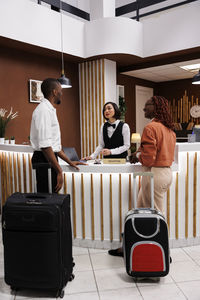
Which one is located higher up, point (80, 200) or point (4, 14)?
point (4, 14)

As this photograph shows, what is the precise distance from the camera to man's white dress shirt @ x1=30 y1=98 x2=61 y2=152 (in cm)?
213

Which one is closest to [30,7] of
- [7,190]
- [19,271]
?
[7,190]

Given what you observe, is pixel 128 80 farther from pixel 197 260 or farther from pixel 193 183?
pixel 197 260

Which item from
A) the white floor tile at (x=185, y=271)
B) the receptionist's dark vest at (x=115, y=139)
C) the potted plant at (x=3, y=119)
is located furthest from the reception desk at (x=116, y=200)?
the potted plant at (x=3, y=119)

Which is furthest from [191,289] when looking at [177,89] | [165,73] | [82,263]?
[177,89]

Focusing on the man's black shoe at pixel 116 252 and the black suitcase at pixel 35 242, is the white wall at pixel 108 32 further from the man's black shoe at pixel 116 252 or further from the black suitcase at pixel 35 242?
the man's black shoe at pixel 116 252

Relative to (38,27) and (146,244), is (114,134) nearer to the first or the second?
(146,244)

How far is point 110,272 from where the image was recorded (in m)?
2.44

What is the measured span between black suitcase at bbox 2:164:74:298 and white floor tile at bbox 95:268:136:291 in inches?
14.6

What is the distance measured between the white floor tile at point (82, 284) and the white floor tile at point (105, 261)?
0.16 meters

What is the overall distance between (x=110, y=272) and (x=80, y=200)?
0.78 m

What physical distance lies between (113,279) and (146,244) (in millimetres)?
463

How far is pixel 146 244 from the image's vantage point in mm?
2154

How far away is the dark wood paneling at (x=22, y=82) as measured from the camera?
520 centimetres
